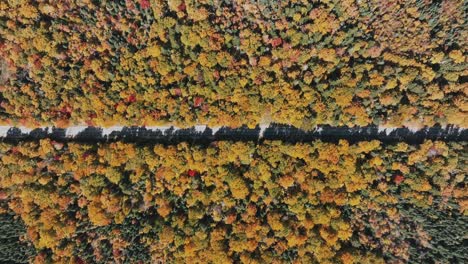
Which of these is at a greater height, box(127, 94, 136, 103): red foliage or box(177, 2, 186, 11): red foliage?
box(177, 2, 186, 11): red foliage

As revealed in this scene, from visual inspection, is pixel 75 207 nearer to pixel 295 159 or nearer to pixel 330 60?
pixel 295 159

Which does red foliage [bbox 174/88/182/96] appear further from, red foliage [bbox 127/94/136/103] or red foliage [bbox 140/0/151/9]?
red foliage [bbox 140/0/151/9]

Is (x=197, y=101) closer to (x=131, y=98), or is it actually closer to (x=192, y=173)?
(x=131, y=98)

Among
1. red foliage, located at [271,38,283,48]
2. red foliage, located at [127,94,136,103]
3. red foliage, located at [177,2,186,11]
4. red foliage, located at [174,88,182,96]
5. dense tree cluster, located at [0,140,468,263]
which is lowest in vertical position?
dense tree cluster, located at [0,140,468,263]

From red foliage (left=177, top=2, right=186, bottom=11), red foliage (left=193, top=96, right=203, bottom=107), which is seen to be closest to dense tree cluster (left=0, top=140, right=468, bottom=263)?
red foliage (left=193, top=96, right=203, bottom=107)

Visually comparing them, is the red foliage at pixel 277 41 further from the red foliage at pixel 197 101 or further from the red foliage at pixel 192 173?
the red foliage at pixel 192 173

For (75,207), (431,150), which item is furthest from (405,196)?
(75,207)
